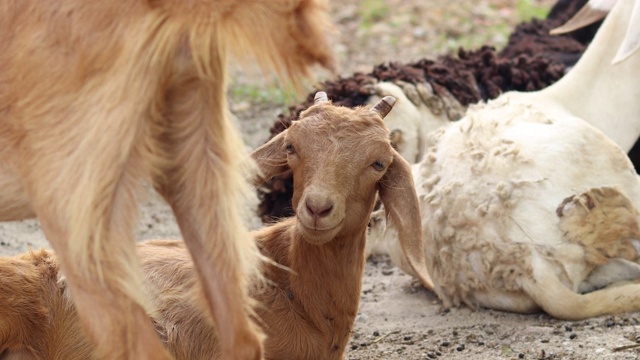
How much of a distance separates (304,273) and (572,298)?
1.48 meters

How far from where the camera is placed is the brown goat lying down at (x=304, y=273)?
15.5 feet

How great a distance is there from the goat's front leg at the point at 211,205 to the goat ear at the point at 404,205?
54.0 inches

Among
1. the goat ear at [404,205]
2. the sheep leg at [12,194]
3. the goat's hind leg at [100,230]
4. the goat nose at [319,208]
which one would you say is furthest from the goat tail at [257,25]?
the goat ear at [404,205]

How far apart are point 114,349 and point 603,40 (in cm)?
479

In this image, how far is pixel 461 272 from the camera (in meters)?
5.91

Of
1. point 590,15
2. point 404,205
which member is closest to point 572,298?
point 404,205

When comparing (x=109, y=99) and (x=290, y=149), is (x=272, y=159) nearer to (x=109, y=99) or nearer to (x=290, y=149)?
(x=290, y=149)

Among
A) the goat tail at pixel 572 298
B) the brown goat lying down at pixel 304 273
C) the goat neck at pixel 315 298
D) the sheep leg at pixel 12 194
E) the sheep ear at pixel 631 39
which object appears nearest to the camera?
the sheep leg at pixel 12 194

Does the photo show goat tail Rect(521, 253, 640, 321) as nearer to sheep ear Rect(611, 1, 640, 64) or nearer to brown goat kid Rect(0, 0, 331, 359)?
sheep ear Rect(611, 1, 640, 64)

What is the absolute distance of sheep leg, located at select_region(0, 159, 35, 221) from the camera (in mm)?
3654

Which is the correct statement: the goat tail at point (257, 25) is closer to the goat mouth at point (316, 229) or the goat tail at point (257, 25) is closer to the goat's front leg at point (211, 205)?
the goat's front leg at point (211, 205)

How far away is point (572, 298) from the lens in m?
5.59

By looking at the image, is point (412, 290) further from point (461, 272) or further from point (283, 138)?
point (283, 138)

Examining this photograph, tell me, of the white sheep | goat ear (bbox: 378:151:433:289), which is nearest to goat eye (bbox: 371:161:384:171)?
goat ear (bbox: 378:151:433:289)
